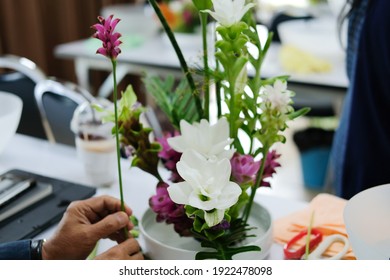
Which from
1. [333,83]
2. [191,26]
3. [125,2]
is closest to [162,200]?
[333,83]

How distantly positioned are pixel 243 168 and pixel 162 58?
1421 mm

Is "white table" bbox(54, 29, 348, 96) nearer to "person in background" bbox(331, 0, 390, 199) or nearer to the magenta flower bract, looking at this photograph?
"person in background" bbox(331, 0, 390, 199)

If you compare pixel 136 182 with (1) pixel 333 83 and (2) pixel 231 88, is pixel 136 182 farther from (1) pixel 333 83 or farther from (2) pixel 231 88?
(1) pixel 333 83

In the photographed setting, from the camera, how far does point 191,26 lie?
7.18 feet

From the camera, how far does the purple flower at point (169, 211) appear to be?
69 cm

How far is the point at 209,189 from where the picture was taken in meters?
0.58

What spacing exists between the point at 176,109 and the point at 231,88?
151 millimetres

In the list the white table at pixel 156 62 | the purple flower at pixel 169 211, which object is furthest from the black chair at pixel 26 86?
the purple flower at pixel 169 211

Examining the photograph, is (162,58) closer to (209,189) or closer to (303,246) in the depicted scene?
(303,246)

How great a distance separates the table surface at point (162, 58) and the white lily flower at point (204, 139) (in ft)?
3.43

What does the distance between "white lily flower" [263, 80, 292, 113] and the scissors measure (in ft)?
0.80

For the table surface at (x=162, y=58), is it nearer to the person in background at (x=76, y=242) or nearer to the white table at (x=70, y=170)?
the white table at (x=70, y=170)

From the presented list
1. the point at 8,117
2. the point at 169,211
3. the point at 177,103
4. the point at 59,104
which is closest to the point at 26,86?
the point at 59,104
